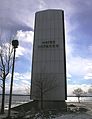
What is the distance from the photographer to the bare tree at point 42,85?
37.6 metres

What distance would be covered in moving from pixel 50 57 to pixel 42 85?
15.5 feet

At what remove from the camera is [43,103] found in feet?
124

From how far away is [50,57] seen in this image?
1515 inches

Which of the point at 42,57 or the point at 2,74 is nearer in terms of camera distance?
the point at 2,74

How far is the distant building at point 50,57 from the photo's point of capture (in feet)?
123

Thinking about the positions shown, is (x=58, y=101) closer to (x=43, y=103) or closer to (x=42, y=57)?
(x=43, y=103)

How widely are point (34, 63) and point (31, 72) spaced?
5.52 feet

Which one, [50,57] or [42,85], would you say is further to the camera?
[50,57]

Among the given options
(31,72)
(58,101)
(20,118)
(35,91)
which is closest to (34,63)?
(31,72)

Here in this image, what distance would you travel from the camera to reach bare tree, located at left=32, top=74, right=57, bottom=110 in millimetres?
37594

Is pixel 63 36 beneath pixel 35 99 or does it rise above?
above

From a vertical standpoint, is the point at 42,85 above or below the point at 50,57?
below

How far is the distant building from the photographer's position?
37625 mm

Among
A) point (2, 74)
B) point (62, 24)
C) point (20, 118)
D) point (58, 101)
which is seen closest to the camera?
point (20, 118)
